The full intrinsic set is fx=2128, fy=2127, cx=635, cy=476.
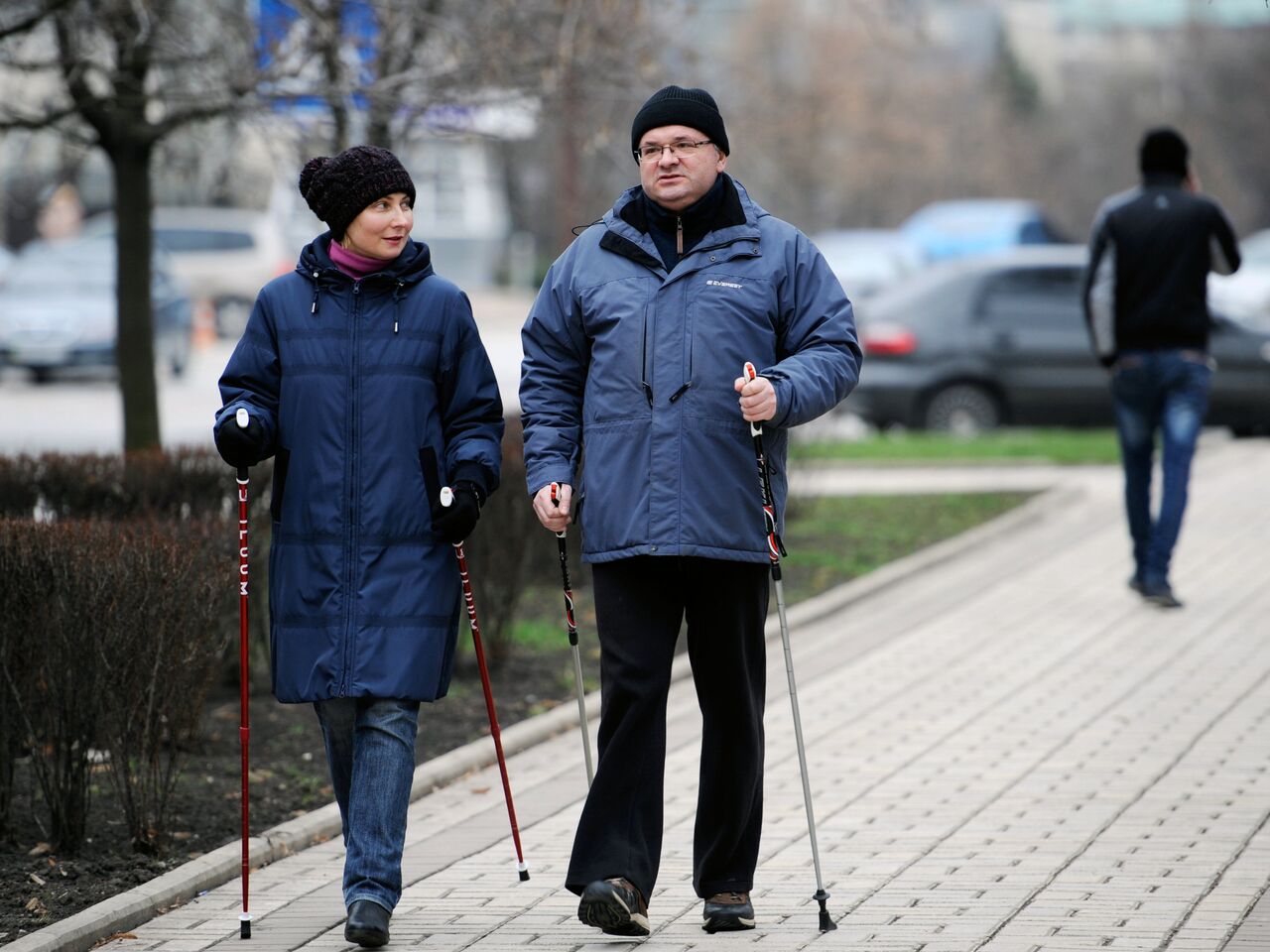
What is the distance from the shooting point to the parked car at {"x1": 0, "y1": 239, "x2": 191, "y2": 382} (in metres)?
27.3

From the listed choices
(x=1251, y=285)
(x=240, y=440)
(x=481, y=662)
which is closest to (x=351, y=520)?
(x=240, y=440)

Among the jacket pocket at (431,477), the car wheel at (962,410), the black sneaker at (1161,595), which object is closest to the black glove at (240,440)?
the jacket pocket at (431,477)

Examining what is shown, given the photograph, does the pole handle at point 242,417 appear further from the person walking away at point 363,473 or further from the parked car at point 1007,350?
the parked car at point 1007,350

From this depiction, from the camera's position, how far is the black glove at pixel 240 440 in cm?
504

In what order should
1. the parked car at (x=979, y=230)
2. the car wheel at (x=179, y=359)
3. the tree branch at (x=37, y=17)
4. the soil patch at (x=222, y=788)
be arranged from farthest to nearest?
1. the parked car at (x=979, y=230)
2. the car wheel at (x=179, y=359)
3. the tree branch at (x=37, y=17)
4. the soil patch at (x=222, y=788)

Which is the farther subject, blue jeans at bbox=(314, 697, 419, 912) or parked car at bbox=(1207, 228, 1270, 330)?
parked car at bbox=(1207, 228, 1270, 330)

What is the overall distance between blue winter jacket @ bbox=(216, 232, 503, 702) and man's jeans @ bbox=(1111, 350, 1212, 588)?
5.52 m

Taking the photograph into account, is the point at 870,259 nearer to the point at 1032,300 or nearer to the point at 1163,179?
the point at 1032,300

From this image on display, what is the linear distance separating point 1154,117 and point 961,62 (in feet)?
21.8

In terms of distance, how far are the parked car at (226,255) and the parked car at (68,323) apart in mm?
8708

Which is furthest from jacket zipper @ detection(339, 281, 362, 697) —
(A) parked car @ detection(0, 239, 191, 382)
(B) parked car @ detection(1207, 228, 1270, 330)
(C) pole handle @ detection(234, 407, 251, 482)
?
(B) parked car @ detection(1207, 228, 1270, 330)

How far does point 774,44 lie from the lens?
48156 mm

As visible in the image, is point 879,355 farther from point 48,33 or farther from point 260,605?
point 260,605

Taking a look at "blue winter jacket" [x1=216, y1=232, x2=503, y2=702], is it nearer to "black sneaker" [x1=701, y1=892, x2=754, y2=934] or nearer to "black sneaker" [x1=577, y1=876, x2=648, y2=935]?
"black sneaker" [x1=577, y1=876, x2=648, y2=935]
